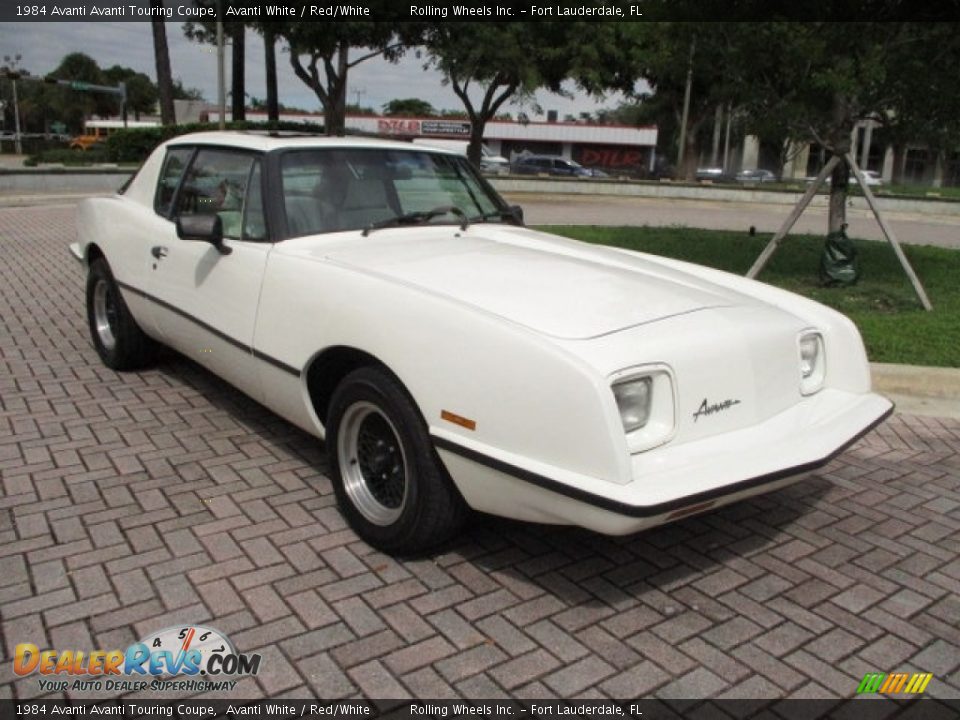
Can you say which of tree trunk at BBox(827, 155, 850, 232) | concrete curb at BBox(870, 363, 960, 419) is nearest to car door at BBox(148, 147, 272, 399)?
concrete curb at BBox(870, 363, 960, 419)

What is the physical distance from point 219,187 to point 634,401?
8.95 feet

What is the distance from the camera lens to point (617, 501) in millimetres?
2549

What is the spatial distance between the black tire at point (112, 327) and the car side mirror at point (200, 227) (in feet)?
5.10

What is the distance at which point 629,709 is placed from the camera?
2.49 metres

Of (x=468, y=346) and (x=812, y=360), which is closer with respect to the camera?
(x=468, y=346)

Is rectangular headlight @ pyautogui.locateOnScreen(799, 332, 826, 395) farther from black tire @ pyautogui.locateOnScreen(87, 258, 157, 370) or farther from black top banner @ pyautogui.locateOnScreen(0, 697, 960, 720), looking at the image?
black tire @ pyautogui.locateOnScreen(87, 258, 157, 370)

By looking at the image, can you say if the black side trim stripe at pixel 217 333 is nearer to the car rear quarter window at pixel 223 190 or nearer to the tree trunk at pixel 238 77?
the car rear quarter window at pixel 223 190

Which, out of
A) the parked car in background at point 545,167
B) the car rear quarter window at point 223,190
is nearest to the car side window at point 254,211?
the car rear quarter window at point 223,190

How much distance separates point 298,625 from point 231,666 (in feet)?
0.90

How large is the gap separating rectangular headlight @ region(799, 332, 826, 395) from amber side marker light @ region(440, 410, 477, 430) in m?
1.48

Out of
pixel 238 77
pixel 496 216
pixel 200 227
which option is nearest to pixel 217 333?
pixel 200 227

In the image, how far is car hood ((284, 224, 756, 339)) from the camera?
3.00 metres

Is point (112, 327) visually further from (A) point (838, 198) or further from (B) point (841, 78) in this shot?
(A) point (838, 198)

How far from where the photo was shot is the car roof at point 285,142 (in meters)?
4.22
